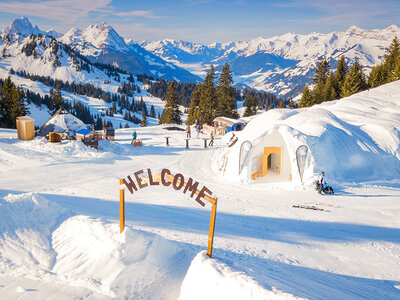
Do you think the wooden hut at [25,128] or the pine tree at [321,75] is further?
the pine tree at [321,75]

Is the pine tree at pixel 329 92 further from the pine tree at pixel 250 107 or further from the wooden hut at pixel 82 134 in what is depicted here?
the wooden hut at pixel 82 134

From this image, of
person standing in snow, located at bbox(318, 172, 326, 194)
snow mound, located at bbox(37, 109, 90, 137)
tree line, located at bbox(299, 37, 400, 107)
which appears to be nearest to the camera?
person standing in snow, located at bbox(318, 172, 326, 194)

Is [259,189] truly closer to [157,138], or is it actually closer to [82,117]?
[157,138]

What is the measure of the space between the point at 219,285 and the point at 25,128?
23738mm

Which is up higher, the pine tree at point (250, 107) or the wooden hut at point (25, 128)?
the pine tree at point (250, 107)

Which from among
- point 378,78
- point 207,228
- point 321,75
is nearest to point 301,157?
point 207,228

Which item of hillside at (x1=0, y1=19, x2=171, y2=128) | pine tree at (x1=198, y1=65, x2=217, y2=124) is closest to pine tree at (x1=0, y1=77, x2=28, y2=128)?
pine tree at (x1=198, y1=65, x2=217, y2=124)

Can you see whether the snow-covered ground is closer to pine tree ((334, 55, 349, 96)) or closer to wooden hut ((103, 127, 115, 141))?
wooden hut ((103, 127, 115, 141))

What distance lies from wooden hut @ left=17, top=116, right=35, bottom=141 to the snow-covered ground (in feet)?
27.2

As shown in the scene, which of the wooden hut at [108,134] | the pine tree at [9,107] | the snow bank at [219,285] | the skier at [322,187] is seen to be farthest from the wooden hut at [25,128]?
the skier at [322,187]

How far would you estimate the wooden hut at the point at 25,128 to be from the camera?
72.8 ft

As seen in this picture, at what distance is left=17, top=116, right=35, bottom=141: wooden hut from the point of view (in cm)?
2220

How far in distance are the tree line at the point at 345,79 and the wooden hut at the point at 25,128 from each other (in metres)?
42.6

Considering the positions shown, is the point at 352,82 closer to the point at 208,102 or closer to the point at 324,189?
the point at 208,102
